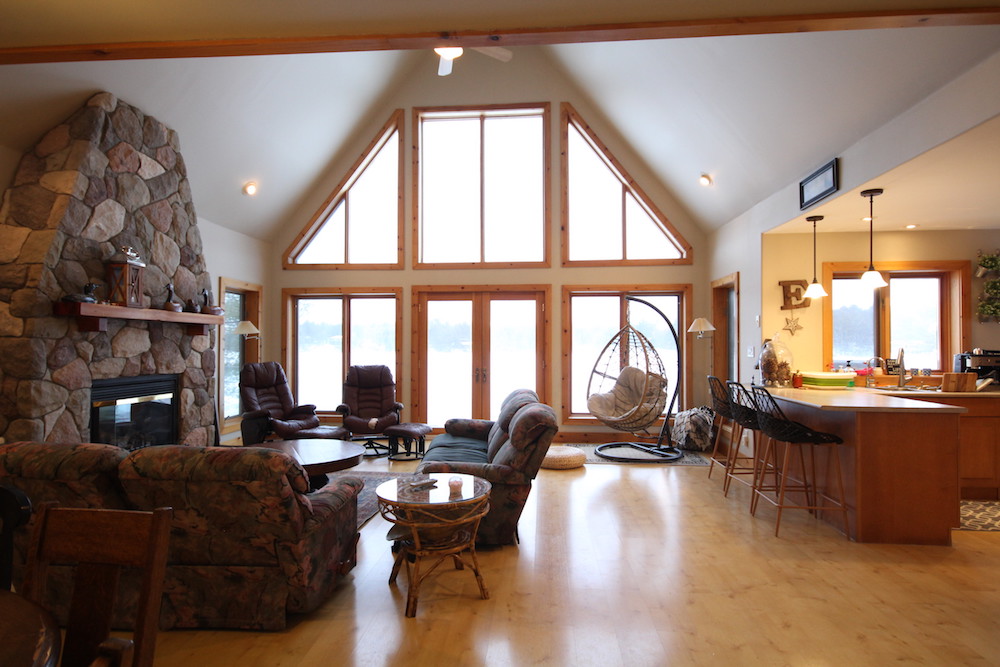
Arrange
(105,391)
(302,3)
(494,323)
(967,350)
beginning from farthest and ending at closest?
1. (494,323)
2. (967,350)
3. (105,391)
4. (302,3)

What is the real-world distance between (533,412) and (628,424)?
2950mm

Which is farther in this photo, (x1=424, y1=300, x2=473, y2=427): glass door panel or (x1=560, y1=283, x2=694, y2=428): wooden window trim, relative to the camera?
(x1=424, y1=300, x2=473, y2=427): glass door panel

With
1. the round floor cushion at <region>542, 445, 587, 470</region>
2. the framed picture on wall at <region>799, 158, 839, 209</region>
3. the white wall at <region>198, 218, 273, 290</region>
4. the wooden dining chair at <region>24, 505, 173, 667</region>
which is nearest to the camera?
the wooden dining chair at <region>24, 505, 173, 667</region>

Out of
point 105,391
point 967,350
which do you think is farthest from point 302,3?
point 967,350

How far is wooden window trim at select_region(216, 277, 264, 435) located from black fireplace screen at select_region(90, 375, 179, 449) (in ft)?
3.84

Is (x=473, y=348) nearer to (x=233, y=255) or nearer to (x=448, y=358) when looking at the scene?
(x=448, y=358)

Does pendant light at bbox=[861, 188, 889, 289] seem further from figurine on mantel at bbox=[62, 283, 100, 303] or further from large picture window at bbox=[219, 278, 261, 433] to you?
large picture window at bbox=[219, 278, 261, 433]

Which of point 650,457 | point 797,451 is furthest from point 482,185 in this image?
point 797,451

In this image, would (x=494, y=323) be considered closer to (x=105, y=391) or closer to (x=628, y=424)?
(x=628, y=424)

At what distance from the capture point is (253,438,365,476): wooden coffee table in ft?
13.2

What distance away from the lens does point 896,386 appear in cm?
533

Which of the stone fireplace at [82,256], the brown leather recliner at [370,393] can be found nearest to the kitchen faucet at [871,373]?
the brown leather recliner at [370,393]

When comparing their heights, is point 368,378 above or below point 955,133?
below

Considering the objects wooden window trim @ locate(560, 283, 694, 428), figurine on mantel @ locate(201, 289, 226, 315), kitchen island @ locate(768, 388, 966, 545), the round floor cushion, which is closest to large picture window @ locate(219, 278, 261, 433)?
figurine on mantel @ locate(201, 289, 226, 315)
